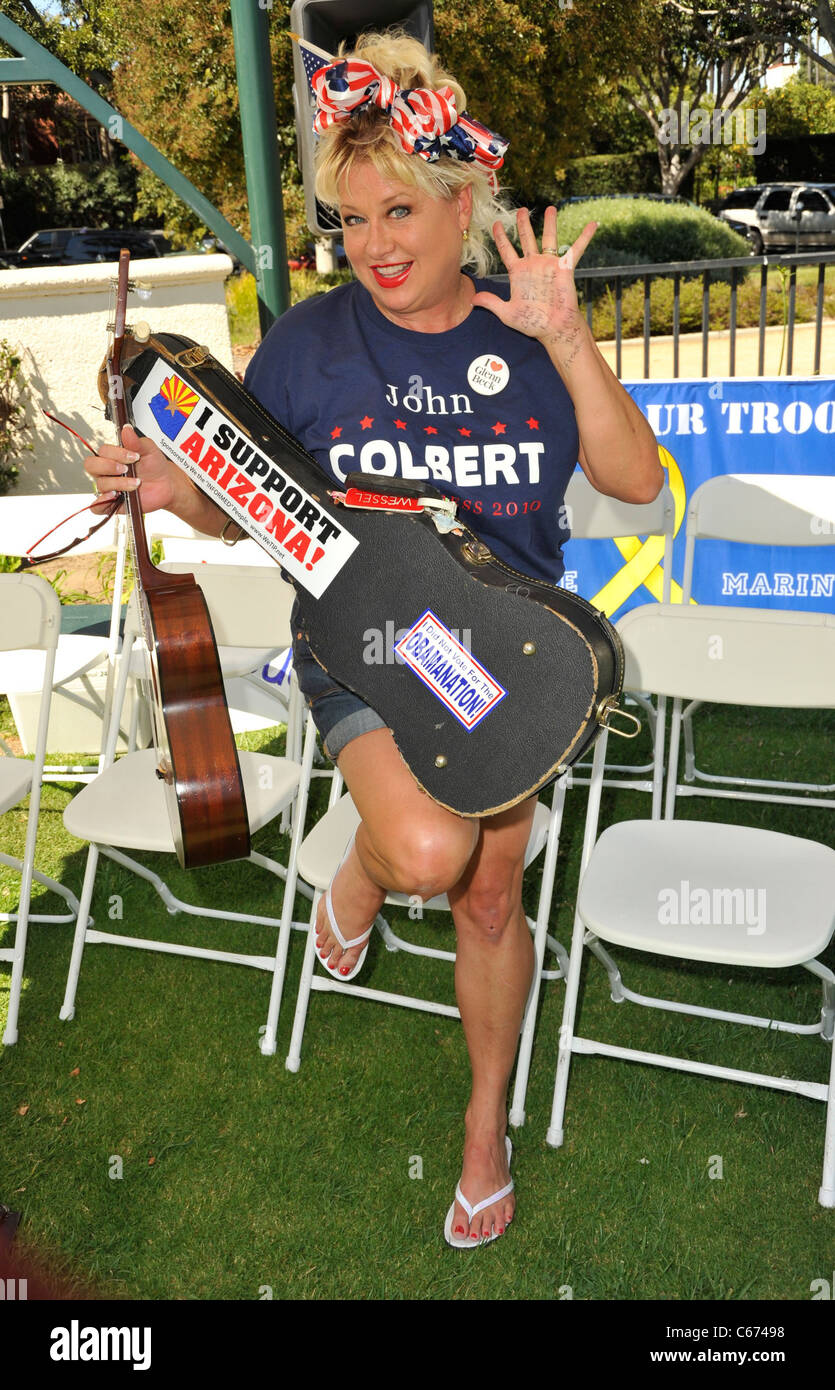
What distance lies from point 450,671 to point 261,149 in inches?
143

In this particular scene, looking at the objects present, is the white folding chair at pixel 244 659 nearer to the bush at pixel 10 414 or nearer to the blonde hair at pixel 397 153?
the blonde hair at pixel 397 153

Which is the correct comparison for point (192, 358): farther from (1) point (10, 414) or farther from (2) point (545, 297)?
(1) point (10, 414)

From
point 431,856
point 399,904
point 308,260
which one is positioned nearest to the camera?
point 431,856

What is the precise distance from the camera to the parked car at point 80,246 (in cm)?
1866

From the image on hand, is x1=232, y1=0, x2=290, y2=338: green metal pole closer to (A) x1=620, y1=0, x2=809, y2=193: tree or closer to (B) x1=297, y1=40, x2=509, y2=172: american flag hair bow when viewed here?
(B) x1=297, y1=40, x2=509, y2=172: american flag hair bow

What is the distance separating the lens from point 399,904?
10.0ft

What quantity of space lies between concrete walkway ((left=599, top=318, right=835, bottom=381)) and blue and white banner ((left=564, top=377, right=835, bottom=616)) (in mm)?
5847

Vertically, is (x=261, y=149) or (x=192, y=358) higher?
(x=261, y=149)

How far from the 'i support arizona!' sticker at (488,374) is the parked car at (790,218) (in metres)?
20.9

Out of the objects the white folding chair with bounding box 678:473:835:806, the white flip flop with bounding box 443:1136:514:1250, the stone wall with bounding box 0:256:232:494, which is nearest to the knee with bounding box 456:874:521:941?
the white flip flop with bounding box 443:1136:514:1250

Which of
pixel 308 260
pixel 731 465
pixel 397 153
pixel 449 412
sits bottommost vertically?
pixel 308 260

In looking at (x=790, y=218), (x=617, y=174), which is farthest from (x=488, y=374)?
(x=617, y=174)

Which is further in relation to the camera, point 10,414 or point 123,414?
point 10,414

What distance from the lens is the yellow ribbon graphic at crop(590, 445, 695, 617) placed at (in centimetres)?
550
